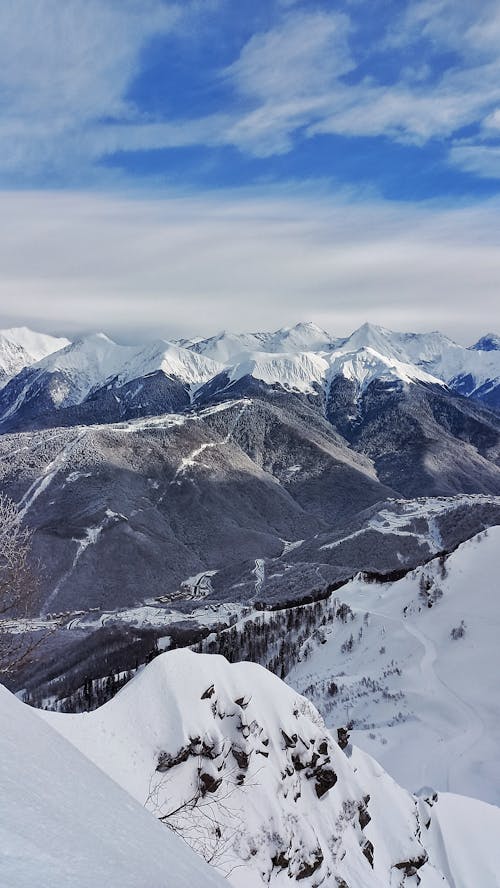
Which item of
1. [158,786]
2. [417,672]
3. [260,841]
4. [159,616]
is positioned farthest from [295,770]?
[159,616]

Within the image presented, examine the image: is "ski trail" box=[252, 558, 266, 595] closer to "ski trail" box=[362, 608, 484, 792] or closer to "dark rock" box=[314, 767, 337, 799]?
"ski trail" box=[362, 608, 484, 792]

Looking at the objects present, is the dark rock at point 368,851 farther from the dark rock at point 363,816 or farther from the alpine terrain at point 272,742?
the dark rock at point 363,816

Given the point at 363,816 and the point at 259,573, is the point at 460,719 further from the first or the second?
the point at 259,573

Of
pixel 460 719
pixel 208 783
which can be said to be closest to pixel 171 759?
pixel 208 783

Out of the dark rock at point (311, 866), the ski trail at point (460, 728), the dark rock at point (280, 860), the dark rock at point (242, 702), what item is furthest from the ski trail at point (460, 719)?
the dark rock at point (242, 702)

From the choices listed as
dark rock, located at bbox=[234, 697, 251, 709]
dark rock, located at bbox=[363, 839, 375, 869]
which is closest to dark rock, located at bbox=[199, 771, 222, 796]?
dark rock, located at bbox=[234, 697, 251, 709]

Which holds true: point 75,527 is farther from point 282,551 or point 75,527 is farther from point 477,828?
point 477,828
